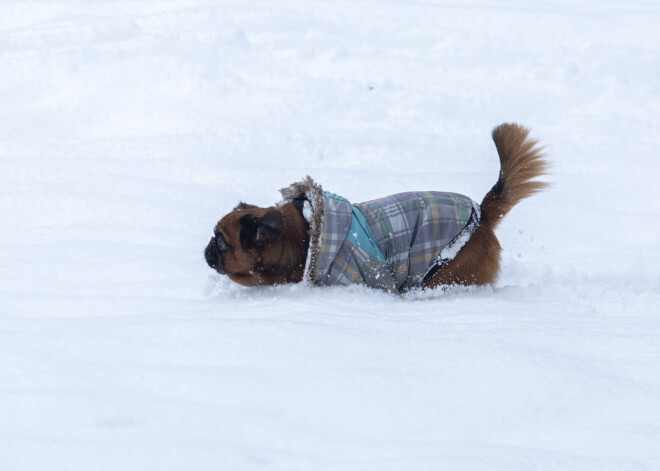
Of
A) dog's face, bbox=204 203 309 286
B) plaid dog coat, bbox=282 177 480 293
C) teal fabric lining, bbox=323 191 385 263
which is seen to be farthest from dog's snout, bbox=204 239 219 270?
teal fabric lining, bbox=323 191 385 263

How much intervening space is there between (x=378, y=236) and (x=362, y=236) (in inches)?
4.9

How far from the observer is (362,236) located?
3.26m

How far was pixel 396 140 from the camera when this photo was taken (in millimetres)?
5539

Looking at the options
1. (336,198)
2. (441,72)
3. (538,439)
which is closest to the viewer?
(538,439)

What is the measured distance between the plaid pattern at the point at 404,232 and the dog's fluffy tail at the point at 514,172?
0.38ft

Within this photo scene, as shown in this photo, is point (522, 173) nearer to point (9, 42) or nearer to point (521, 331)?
Result: point (521, 331)

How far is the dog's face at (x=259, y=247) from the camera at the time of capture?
10.6 feet

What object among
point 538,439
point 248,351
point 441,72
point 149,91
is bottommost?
point 538,439

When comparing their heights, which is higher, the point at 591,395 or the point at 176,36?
the point at 176,36

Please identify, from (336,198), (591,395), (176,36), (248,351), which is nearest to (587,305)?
A: (591,395)

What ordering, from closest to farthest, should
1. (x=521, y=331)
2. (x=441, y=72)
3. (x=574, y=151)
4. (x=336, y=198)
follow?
(x=521, y=331), (x=336, y=198), (x=574, y=151), (x=441, y=72)

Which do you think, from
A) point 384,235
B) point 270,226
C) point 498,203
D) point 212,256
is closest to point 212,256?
point 212,256

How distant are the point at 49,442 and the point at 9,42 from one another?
6332mm

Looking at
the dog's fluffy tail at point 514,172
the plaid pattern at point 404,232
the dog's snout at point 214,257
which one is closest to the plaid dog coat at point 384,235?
the plaid pattern at point 404,232
